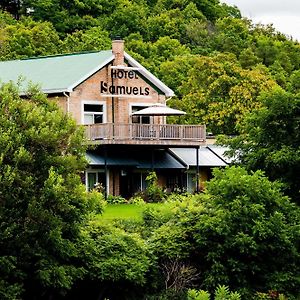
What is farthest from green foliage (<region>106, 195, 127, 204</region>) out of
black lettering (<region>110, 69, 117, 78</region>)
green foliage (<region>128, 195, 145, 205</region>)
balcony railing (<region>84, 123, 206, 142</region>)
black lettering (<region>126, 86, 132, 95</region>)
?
black lettering (<region>110, 69, 117, 78</region>)

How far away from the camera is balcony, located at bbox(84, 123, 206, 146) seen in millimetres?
48906

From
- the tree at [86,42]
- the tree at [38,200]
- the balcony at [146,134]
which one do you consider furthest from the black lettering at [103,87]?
the tree at [86,42]

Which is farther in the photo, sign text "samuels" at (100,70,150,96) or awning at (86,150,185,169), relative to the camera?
sign text "samuels" at (100,70,150,96)

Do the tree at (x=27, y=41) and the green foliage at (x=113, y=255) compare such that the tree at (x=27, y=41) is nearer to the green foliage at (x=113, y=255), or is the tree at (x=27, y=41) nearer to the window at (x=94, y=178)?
the window at (x=94, y=178)

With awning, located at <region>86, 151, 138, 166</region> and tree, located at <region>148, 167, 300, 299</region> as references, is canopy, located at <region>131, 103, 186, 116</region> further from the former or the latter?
tree, located at <region>148, 167, 300, 299</region>

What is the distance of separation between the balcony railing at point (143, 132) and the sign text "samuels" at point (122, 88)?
120 inches

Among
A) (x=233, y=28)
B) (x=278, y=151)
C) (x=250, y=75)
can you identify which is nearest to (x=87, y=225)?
(x=278, y=151)

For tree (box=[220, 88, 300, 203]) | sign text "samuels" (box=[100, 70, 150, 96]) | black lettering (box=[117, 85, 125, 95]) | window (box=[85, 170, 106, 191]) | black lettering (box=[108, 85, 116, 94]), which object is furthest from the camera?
black lettering (box=[117, 85, 125, 95])

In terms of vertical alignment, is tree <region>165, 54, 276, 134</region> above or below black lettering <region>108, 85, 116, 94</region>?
above

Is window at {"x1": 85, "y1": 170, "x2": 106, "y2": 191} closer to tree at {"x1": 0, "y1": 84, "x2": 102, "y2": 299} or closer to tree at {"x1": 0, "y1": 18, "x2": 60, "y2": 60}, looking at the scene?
tree at {"x1": 0, "y1": 84, "x2": 102, "y2": 299}

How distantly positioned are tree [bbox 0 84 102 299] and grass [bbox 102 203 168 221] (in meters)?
5.37

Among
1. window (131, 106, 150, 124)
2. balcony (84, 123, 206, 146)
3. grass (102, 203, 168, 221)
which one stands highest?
window (131, 106, 150, 124)

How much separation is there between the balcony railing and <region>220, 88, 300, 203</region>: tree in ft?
32.3

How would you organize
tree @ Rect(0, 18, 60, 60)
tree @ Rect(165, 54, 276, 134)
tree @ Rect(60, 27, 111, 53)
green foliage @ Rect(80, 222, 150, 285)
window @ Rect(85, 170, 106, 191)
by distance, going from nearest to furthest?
green foliage @ Rect(80, 222, 150, 285) < window @ Rect(85, 170, 106, 191) < tree @ Rect(165, 54, 276, 134) < tree @ Rect(0, 18, 60, 60) < tree @ Rect(60, 27, 111, 53)
